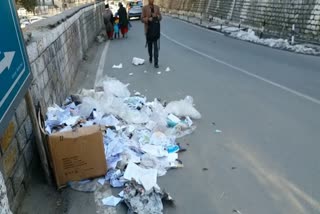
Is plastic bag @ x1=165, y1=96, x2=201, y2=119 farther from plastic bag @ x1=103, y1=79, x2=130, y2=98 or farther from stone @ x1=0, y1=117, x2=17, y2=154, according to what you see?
stone @ x1=0, y1=117, x2=17, y2=154

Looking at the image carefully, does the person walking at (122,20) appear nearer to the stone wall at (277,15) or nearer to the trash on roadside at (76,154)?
the stone wall at (277,15)

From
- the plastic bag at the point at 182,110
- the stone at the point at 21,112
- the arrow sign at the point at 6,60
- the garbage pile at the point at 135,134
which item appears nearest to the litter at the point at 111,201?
the garbage pile at the point at 135,134

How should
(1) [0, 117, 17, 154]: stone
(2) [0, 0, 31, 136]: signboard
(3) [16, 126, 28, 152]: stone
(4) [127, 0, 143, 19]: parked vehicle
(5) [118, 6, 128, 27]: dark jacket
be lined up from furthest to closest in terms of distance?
(4) [127, 0, 143, 19]: parked vehicle
(5) [118, 6, 128, 27]: dark jacket
(3) [16, 126, 28, 152]: stone
(1) [0, 117, 17, 154]: stone
(2) [0, 0, 31, 136]: signboard

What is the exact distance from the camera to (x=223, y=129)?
5707 mm

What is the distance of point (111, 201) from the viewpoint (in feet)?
12.1

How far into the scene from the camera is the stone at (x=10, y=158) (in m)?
3.11

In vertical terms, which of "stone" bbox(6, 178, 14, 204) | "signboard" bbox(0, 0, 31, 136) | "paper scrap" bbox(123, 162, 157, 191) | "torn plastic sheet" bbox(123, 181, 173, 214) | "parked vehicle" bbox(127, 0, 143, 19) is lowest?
"parked vehicle" bbox(127, 0, 143, 19)

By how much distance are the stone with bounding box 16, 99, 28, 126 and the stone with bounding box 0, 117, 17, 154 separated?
0.15 meters

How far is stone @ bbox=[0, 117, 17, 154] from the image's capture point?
122 inches

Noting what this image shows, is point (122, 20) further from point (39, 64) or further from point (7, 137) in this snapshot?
point (7, 137)

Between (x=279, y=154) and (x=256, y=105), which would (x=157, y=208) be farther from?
(x=256, y=105)

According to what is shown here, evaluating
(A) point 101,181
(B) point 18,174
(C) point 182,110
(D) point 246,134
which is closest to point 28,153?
(B) point 18,174

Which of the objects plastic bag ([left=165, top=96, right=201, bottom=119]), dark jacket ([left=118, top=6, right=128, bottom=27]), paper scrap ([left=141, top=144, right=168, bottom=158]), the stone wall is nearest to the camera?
paper scrap ([left=141, top=144, right=168, bottom=158])

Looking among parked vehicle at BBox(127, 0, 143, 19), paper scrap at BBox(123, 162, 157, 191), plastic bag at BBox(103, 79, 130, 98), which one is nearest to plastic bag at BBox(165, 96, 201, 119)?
plastic bag at BBox(103, 79, 130, 98)
